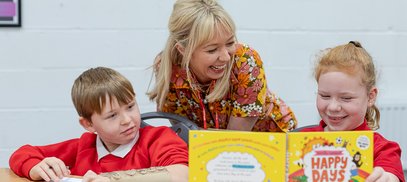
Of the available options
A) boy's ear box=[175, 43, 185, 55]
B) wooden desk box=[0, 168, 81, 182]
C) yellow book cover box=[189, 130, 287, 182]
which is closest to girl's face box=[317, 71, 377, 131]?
yellow book cover box=[189, 130, 287, 182]

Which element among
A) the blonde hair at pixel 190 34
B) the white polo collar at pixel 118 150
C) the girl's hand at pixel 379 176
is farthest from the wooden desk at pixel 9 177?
the girl's hand at pixel 379 176

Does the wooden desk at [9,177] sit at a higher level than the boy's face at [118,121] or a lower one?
lower

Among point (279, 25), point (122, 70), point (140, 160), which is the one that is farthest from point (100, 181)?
point (279, 25)

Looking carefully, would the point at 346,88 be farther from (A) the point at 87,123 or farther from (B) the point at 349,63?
(A) the point at 87,123

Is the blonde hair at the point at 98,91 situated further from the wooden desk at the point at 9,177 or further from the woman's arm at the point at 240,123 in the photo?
the woman's arm at the point at 240,123

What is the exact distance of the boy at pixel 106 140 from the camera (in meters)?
1.76

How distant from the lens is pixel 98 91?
5.95 ft

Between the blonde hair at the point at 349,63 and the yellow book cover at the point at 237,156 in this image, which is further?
the blonde hair at the point at 349,63

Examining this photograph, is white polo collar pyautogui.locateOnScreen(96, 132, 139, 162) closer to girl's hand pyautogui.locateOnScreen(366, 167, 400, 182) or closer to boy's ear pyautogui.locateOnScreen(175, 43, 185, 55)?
boy's ear pyautogui.locateOnScreen(175, 43, 185, 55)

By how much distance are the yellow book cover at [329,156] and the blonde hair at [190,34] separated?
0.86 m

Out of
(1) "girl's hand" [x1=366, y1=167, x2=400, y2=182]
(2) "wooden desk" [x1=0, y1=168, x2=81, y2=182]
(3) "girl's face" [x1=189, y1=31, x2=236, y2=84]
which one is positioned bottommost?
(2) "wooden desk" [x1=0, y1=168, x2=81, y2=182]

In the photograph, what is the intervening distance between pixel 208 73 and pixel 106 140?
490 mm

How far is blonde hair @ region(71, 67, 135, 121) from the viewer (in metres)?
1.81

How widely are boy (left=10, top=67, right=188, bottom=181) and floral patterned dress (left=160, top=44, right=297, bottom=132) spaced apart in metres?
0.38
